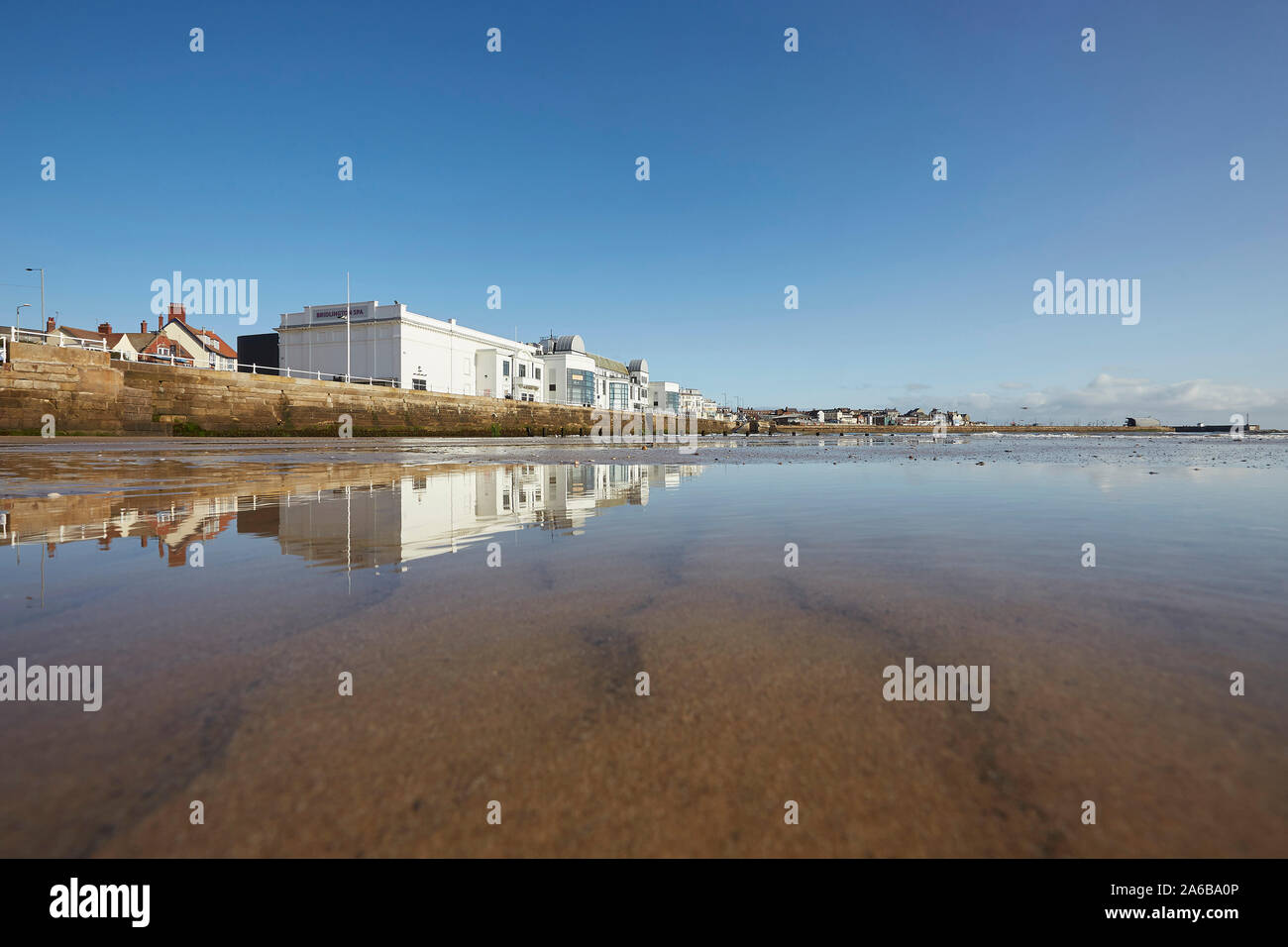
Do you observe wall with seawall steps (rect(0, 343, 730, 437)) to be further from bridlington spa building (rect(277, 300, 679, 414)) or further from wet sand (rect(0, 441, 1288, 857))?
wet sand (rect(0, 441, 1288, 857))

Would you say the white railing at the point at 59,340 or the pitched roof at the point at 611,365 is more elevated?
the pitched roof at the point at 611,365

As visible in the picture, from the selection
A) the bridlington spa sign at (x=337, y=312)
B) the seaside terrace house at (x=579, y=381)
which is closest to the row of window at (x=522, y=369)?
the seaside terrace house at (x=579, y=381)

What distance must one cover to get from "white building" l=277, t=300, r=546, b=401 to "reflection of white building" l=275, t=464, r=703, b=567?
143ft

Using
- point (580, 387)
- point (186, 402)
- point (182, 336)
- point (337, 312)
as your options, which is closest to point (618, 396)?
point (580, 387)

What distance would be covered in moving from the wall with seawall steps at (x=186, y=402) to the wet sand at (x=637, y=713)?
23634 mm

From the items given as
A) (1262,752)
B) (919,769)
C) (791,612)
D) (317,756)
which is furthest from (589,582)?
(1262,752)

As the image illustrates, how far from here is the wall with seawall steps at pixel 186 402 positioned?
20.0 meters

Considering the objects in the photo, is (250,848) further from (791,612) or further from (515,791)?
(791,612)

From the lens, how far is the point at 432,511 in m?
6.52

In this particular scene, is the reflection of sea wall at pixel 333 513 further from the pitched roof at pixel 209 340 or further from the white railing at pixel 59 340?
the pitched roof at pixel 209 340

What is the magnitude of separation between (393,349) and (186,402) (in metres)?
26.7

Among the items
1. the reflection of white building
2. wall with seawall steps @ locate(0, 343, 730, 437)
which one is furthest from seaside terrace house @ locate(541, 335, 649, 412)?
the reflection of white building

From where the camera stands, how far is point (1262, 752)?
164cm
